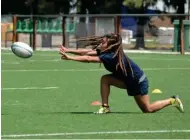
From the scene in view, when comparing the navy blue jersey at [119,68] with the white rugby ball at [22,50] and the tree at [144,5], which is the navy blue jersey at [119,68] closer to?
the white rugby ball at [22,50]

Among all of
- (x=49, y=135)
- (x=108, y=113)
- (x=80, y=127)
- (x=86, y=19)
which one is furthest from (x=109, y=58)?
(x=86, y=19)

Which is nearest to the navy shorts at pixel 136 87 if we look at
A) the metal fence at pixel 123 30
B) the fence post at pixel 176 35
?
the fence post at pixel 176 35

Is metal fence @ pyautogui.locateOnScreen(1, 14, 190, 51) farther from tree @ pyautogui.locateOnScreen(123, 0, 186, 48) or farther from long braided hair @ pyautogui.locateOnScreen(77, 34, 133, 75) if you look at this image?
long braided hair @ pyautogui.locateOnScreen(77, 34, 133, 75)

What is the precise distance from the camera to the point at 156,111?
464 inches

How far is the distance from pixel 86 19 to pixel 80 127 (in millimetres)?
32425

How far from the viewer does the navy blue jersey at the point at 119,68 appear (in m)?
11.2

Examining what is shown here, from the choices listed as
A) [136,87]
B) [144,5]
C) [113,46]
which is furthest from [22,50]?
[144,5]

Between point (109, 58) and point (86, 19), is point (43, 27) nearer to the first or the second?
point (86, 19)

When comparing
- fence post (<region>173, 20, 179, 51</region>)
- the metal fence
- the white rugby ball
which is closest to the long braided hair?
the white rugby ball

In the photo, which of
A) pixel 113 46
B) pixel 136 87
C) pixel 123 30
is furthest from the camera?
pixel 123 30

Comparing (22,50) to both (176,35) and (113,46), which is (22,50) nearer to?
(113,46)

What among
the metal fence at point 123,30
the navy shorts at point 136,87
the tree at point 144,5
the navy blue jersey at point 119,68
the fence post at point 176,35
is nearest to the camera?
the navy blue jersey at point 119,68

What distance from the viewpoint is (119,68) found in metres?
11.4

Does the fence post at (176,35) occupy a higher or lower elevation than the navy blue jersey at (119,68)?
lower
